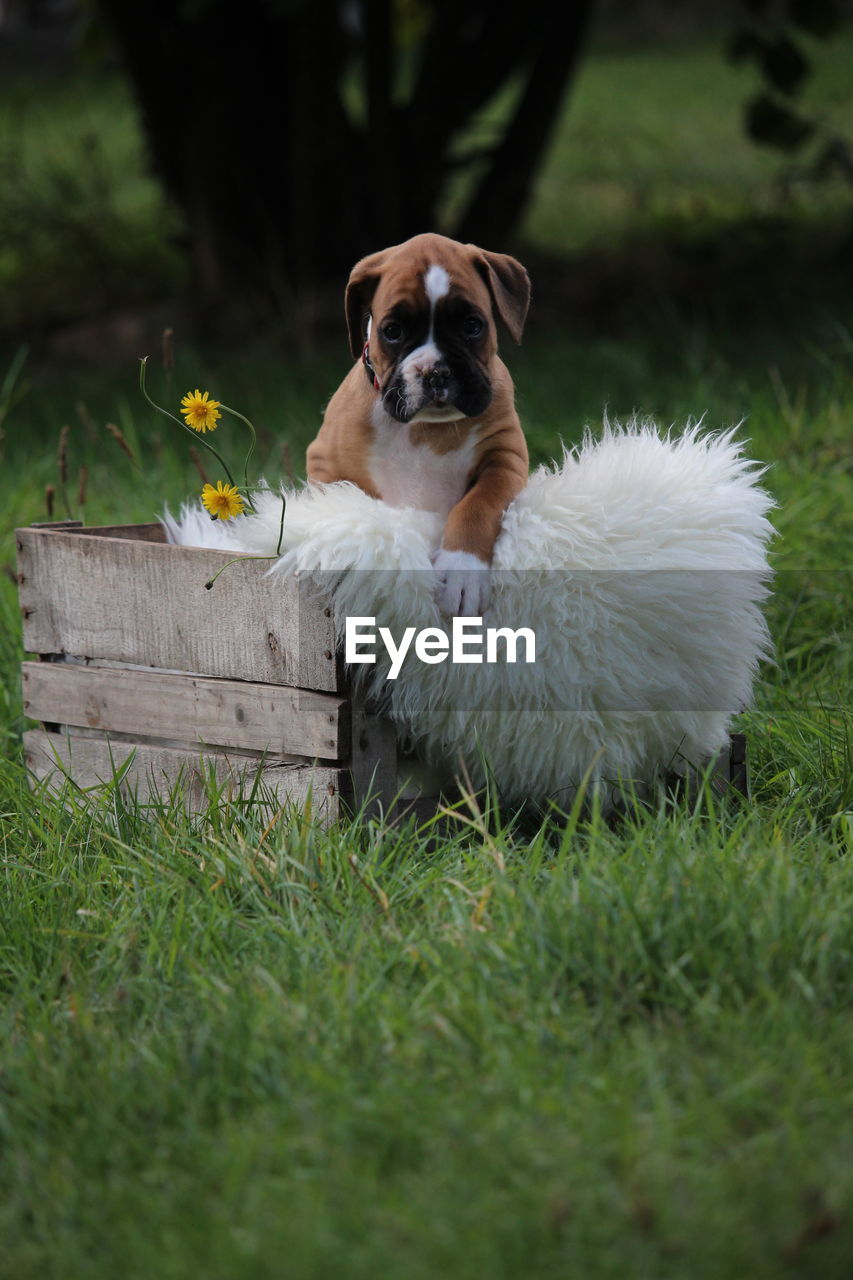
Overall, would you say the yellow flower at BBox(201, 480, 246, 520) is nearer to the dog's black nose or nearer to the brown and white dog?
the brown and white dog

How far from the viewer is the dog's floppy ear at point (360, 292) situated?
2525 millimetres

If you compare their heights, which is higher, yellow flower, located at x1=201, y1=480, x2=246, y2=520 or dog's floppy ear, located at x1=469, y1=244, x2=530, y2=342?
dog's floppy ear, located at x1=469, y1=244, x2=530, y2=342

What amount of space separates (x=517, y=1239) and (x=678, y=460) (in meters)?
1.57

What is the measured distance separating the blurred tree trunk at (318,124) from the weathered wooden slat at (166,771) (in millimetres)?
4674

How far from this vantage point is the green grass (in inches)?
56.9

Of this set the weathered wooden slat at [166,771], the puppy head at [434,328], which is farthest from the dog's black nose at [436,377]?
the weathered wooden slat at [166,771]

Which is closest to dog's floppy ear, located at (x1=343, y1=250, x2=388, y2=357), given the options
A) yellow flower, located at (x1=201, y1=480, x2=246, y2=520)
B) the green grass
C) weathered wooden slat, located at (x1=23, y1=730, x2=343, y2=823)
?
yellow flower, located at (x1=201, y1=480, x2=246, y2=520)

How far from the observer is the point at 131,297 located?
27.6 ft

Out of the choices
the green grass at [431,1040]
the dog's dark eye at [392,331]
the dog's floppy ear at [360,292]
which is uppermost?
the dog's floppy ear at [360,292]

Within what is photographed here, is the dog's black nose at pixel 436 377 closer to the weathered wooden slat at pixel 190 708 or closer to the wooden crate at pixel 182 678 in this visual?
the wooden crate at pixel 182 678

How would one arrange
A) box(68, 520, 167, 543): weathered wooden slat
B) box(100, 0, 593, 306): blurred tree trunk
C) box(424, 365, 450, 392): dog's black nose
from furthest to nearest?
box(100, 0, 593, 306): blurred tree trunk < box(68, 520, 167, 543): weathered wooden slat < box(424, 365, 450, 392): dog's black nose

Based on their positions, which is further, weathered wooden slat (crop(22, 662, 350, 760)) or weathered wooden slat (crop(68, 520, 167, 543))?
weathered wooden slat (crop(68, 520, 167, 543))

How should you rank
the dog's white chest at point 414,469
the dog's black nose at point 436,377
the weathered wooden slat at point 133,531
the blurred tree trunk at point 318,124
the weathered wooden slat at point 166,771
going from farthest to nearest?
the blurred tree trunk at point 318,124, the weathered wooden slat at point 133,531, the dog's white chest at point 414,469, the weathered wooden slat at point 166,771, the dog's black nose at point 436,377

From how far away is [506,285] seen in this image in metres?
2.53
